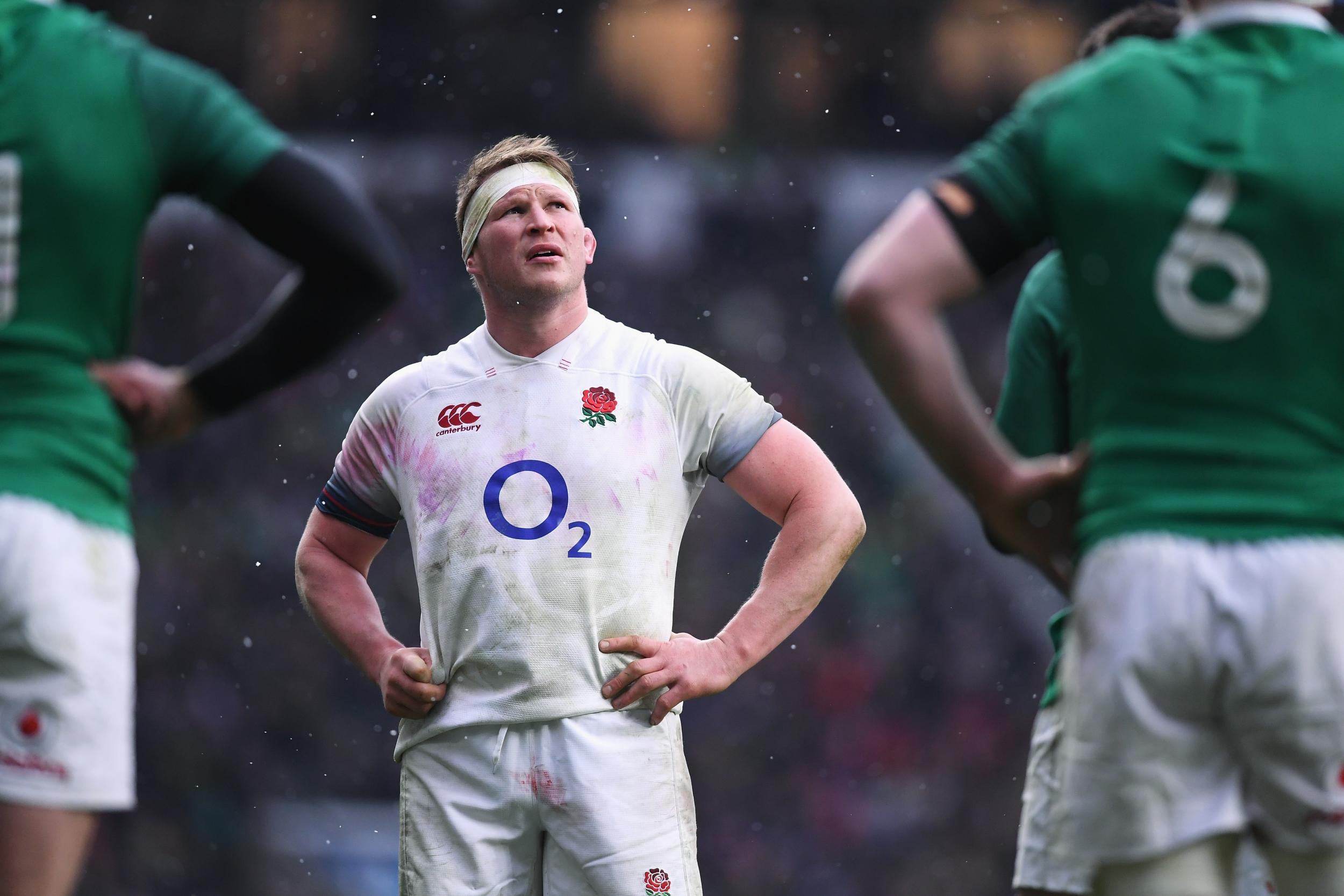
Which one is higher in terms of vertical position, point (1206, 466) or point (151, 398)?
point (151, 398)

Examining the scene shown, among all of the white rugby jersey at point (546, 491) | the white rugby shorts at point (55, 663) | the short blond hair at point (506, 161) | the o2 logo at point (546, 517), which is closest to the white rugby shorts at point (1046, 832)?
the white rugby jersey at point (546, 491)

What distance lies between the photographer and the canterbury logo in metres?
3.53

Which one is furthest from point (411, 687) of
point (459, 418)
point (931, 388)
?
point (931, 388)

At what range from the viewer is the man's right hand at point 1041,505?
2.02 meters

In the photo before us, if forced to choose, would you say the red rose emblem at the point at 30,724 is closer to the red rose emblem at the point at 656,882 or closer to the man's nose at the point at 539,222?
the red rose emblem at the point at 656,882

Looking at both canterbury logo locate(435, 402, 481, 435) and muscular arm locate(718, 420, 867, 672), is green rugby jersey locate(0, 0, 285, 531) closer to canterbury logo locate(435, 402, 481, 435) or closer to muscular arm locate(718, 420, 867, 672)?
canterbury logo locate(435, 402, 481, 435)

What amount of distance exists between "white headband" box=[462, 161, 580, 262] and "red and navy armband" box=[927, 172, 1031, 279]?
1.93m

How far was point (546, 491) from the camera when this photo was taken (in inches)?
135

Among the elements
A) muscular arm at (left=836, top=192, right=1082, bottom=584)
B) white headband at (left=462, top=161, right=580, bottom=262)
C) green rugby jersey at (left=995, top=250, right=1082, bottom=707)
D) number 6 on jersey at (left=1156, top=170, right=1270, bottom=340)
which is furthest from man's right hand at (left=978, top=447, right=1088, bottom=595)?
white headband at (left=462, top=161, right=580, bottom=262)

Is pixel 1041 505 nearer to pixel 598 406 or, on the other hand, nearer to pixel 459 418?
pixel 598 406

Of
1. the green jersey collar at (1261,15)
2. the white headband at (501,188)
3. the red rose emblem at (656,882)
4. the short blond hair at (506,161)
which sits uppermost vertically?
the short blond hair at (506,161)

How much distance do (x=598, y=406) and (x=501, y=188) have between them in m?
0.68

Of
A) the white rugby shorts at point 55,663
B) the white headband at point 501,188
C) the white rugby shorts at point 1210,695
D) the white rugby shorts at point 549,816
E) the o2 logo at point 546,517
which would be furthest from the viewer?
the white headband at point 501,188

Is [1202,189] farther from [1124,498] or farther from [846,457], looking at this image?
[846,457]
